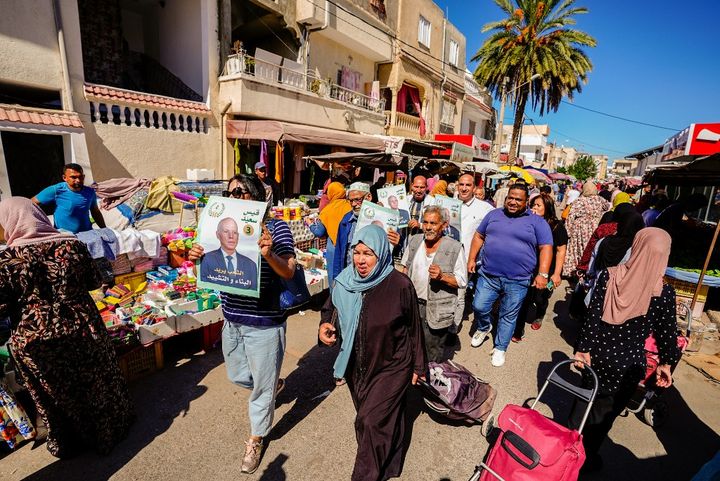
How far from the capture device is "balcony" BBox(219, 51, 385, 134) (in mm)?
10195

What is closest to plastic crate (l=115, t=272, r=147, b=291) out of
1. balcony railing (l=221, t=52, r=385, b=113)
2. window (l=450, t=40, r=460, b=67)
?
balcony railing (l=221, t=52, r=385, b=113)

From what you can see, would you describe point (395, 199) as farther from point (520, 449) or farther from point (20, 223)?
point (20, 223)

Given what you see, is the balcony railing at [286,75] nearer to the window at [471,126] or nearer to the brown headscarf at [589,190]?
the brown headscarf at [589,190]

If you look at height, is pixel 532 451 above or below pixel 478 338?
above

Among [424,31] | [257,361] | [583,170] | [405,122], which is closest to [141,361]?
[257,361]

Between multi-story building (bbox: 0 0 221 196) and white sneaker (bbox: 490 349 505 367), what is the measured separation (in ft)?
28.8

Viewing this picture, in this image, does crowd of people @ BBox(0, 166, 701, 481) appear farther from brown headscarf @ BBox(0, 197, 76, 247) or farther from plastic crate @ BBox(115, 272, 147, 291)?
plastic crate @ BBox(115, 272, 147, 291)

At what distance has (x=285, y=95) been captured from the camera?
11336 millimetres

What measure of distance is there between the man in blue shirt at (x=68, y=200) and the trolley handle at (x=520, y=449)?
490cm

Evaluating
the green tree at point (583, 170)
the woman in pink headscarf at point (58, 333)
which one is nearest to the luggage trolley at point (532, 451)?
the woman in pink headscarf at point (58, 333)

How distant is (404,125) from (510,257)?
1453 centimetres

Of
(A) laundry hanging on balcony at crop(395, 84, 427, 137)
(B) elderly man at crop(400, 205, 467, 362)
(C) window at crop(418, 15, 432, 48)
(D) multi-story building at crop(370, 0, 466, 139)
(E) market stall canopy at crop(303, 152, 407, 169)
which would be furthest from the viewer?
(A) laundry hanging on balcony at crop(395, 84, 427, 137)

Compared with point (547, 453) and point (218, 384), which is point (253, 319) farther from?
point (547, 453)

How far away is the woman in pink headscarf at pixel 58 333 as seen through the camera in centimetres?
233
